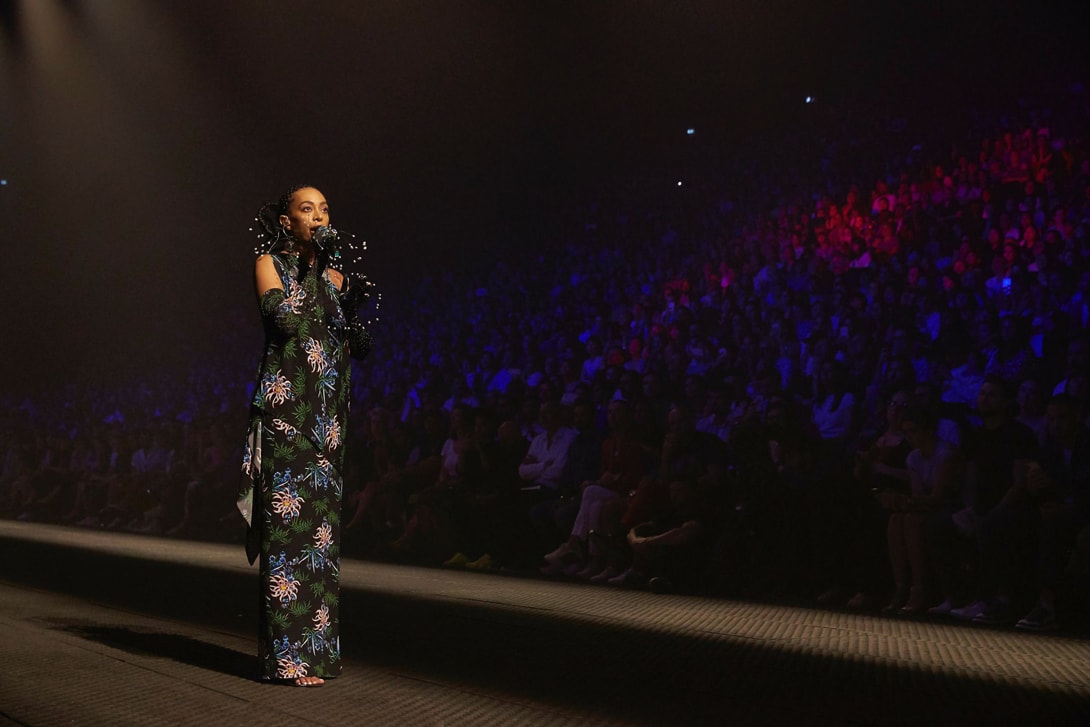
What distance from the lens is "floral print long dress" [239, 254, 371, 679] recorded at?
3.07 metres

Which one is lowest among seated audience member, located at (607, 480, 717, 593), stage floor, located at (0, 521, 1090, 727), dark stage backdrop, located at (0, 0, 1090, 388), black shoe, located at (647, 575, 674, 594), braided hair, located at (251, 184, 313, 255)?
stage floor, located at (0, 521, 1090, 727)

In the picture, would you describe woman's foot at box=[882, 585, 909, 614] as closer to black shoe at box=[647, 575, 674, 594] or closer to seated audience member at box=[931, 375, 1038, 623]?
seated audience member at box=[931, 375, 1038, 623]

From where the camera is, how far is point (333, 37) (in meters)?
12.2

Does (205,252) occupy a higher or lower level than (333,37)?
lower

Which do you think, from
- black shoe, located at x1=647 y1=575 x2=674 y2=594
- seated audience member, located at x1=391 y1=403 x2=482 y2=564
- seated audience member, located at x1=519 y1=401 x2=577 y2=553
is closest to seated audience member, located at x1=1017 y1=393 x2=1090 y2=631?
black shoe, located at x1=647 y1=575 x2=674 y2=594

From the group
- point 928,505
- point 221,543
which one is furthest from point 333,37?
point 928,505

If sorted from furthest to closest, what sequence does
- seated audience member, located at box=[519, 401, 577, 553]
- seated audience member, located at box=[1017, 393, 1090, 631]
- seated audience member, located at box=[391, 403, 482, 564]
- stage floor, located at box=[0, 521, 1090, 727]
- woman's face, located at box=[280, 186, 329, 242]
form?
seated audience member, located at box=[391, 403, 482, 564] → seated audience member, located at box=[519, 401, 577, 553] → seated audience member, located at box=[1017, 393, 1090, 631] → woman's face, located at box=[280, 186, 329, 242] → stage floor, located at box=[0, 521, 1090, 727]

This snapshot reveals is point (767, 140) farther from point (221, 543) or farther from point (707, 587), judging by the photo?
point (221, 543)

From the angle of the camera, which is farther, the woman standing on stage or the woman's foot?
the woman's foot

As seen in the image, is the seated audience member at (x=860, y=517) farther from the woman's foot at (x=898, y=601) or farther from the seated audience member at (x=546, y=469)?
the seated audience member at (x=546, y=469)

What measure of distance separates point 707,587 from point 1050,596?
2035 mm

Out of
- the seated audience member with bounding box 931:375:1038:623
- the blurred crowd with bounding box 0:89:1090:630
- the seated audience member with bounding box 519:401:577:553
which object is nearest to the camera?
the seated audience member with bounding box 931:375:1038:623

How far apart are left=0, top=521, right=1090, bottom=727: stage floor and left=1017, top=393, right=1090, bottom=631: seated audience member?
0.32 metres

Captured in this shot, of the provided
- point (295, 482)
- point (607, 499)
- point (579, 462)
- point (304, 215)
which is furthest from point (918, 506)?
point (304, 215)
